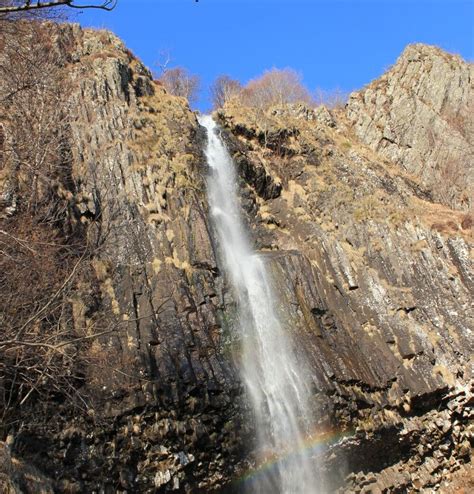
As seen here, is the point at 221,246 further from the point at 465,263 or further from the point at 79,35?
the point at 79,35

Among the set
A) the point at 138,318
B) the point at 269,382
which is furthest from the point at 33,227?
the point at 269,382

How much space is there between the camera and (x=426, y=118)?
31.0m

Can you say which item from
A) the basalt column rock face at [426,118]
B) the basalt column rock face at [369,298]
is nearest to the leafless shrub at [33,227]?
the basalt column rock face at [369,298]

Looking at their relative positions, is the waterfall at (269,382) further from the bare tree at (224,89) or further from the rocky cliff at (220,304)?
the bare tree at (224,89)

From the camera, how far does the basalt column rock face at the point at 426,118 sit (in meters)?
28.8

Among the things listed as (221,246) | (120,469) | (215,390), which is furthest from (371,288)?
(120,469)

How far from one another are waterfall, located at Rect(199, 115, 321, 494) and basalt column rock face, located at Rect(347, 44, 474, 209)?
1603 cm

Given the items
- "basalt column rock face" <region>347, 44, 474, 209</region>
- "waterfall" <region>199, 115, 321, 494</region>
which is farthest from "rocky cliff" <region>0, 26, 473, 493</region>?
"basalt column rock face" <region>347, 44, 474, 209</region>

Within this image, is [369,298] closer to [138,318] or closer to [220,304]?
[220,304]

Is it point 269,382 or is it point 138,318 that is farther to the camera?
point 269,382

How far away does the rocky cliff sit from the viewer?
12.4 metres

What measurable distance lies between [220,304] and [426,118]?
23.1 metres

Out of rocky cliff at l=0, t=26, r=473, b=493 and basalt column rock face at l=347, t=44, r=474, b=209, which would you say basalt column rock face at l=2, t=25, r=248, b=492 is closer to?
rocky cliff at l=0, t=26, r=473, b=493

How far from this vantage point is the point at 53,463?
11.2 metres
